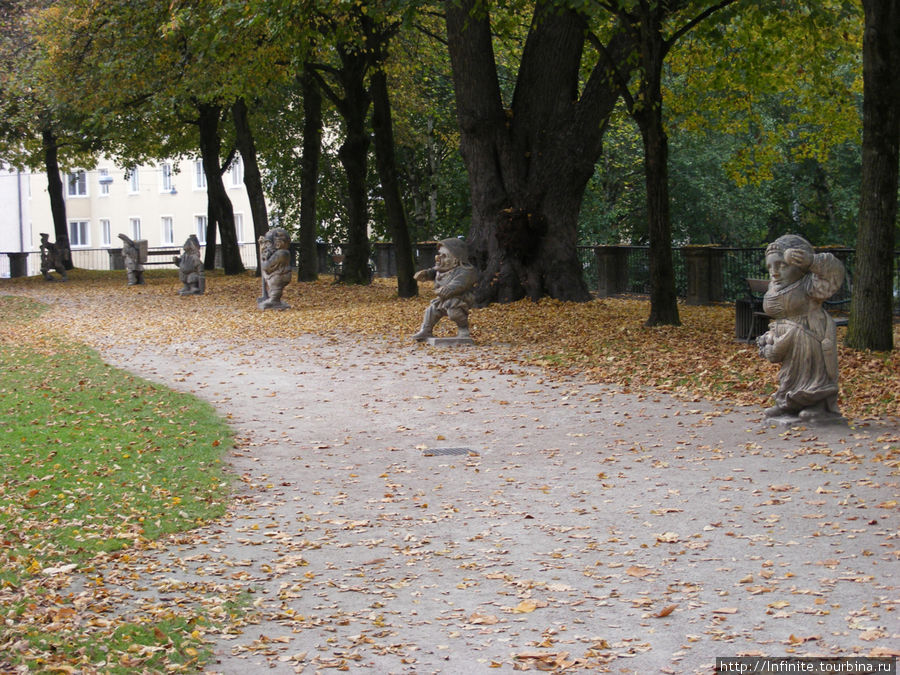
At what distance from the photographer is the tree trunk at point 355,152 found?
2861cm

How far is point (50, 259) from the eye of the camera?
40.2m

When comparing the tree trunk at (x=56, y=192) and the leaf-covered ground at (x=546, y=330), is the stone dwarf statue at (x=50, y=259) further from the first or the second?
the leaf-covered ground at (x=546, y=330)

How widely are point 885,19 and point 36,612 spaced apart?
12890 mm

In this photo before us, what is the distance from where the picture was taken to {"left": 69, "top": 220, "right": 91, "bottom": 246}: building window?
6588 cm

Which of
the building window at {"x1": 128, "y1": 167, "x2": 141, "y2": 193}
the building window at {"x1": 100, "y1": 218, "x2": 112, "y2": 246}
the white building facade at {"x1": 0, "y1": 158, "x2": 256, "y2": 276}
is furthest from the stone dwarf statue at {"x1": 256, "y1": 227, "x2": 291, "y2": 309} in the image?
the building window at {"x1": 100, "y1": 218, "x2": 112, "y2": 246}

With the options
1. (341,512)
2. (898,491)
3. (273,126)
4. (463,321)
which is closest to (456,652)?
(341,512)

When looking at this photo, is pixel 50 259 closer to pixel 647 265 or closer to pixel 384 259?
pixel 384 259

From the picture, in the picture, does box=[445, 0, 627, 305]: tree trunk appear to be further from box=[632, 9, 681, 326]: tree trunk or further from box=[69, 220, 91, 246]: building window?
box=[69, 220, 91, 246]: building window

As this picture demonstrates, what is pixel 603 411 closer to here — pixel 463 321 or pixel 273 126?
pixel 463 321

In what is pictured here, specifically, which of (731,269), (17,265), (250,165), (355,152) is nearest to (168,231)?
(17,265)

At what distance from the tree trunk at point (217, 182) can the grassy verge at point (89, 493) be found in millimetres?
24270

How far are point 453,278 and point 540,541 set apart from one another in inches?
389

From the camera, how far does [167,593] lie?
20.2 feet

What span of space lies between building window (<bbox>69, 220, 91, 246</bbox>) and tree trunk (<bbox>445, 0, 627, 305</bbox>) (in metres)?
48.6
